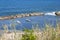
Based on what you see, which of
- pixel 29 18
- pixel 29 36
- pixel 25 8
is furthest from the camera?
pixel 25 8

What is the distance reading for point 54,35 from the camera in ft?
17.0

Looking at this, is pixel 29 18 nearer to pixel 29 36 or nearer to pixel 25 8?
pixel 25 8

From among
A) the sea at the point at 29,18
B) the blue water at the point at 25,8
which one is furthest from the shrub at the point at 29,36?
the blue water at the point at 25,8

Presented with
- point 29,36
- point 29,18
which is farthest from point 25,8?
point 29,36

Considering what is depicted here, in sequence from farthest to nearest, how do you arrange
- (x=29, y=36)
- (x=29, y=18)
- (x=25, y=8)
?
(x=25, y=8) → (x=29, y=18) → (x=29, y=36)

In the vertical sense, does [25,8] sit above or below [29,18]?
below

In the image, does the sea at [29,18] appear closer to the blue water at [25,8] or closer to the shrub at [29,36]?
the blue water at [25,8]

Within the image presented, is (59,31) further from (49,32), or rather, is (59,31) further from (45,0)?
(45,0)

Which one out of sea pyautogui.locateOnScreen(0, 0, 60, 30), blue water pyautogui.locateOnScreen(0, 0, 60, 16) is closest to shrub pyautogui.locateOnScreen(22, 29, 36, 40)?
sea pyautogui.locateOnScreen(0, 0, 60, 30)

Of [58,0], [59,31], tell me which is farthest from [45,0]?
[59,31]

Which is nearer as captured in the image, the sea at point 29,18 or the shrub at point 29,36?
the shrub at point 29,36

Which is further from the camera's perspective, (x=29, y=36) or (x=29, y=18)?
(x=29, y=18)

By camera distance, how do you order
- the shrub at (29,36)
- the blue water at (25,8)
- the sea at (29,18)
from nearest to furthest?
the shrub at (29,36), the sea at (29,18), the blue water at (25,8)

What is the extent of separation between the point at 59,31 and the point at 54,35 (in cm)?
26
